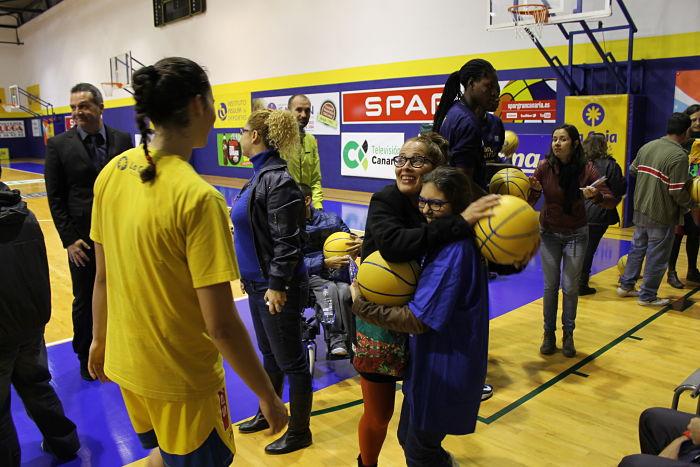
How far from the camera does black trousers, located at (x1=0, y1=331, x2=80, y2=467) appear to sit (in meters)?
2.65

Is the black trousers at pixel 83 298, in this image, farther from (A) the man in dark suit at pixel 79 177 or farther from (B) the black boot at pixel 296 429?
(B) the black boot at pixel 296 429

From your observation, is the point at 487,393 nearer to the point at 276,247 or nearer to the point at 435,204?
the point at 276,247

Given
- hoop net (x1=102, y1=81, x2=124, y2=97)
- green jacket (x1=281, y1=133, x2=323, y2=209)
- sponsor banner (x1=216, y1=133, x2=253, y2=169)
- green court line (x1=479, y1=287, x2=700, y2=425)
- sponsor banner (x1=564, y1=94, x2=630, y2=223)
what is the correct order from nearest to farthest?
green court line (x1=479, y1=287, x2=700, y2=425) < green jacket (x1=281, y1=133, x2=323, y2=209) < sponsor banner (x1=564, y1=94, x2=630, y2=223) < sponsor banner (x1=216, y1=133, x2=253, y2=169) < hoop net (x1=102, y1=81, x2=124, y2=97)

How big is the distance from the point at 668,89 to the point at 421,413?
867 cm

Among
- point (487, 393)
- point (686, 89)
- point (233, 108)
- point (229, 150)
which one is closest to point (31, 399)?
point (487, 393)

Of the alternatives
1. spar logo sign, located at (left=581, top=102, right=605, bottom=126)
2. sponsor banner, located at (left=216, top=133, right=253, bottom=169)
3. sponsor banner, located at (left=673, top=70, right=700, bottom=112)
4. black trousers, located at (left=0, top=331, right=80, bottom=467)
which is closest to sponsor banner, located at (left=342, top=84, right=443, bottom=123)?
spar logo sign, located at (left=581, top=102, right=605, bottom=126)

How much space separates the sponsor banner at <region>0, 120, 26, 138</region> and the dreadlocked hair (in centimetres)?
3280

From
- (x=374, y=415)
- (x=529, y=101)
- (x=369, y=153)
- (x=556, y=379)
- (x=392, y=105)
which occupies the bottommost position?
(x=556, y=379)

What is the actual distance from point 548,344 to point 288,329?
2519 millimetres

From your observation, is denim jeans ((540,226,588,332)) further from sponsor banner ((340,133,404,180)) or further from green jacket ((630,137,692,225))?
sponsor banner ((340,133,404,180))

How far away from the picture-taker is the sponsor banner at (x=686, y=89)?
28.0ft

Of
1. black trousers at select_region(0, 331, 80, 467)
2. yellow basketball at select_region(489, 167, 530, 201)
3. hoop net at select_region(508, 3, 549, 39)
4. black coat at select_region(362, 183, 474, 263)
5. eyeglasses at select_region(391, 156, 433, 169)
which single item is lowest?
black trousers at select_region(0, 331, 80, 467)

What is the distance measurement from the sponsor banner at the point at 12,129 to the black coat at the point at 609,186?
1270 inches

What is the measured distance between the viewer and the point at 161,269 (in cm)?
164
